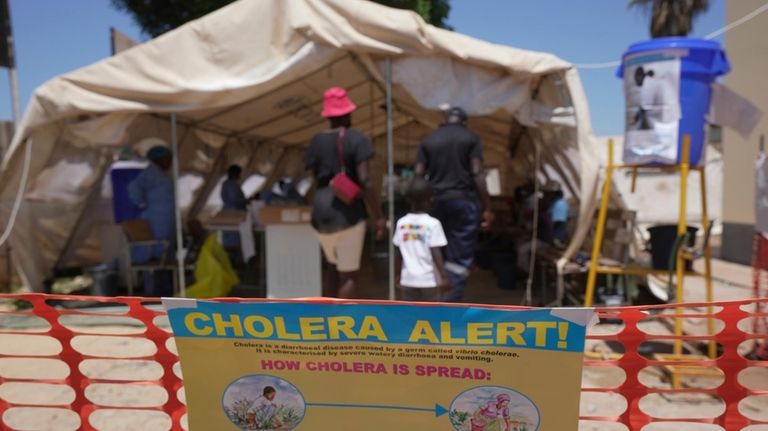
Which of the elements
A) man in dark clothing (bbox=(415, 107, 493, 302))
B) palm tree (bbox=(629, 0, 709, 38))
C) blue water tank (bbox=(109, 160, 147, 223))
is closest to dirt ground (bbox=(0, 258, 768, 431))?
man in dark clothing (bbox=(415, 107, 493, 302))

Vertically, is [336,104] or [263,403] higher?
[336,104]

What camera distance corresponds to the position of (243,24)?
4777mm

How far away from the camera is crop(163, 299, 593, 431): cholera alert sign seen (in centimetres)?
170

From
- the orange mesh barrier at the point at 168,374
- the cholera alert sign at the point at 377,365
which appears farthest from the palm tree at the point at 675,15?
the cholera alert sign at the point at 377,365

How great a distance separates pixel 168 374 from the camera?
86.1 inches

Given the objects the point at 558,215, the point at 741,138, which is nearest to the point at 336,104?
the point at 558,215

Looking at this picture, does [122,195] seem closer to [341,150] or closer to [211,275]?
[211,275]

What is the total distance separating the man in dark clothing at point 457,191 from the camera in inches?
175

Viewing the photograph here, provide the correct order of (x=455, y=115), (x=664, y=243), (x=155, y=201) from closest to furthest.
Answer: (x=664, y=243), (x=455, y=115), (x=155, y=201)

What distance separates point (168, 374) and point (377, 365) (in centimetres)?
102

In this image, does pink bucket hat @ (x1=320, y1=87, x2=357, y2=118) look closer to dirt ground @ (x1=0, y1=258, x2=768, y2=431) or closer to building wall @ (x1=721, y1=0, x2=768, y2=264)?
dirt ground @ (x1=0, y1=258, x2=768, y2=431)

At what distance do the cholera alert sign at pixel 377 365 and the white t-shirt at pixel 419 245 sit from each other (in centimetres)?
212

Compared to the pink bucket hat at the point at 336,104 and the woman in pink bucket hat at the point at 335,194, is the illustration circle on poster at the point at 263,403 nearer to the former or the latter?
the woman in pink bucket hat at the point at 335,194

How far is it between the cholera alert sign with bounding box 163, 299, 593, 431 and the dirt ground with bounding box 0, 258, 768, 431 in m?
1.06
